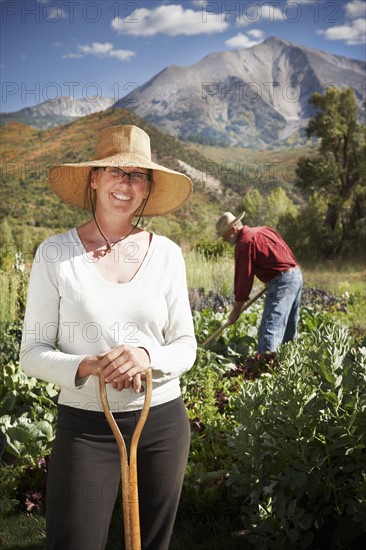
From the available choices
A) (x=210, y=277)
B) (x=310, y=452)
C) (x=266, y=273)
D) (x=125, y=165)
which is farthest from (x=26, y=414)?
(x=210, y=277)

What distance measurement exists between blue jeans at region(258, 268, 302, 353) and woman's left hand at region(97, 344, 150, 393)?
11.4 ft

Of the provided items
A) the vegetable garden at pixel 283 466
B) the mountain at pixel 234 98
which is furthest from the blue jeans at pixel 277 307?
the mountain at pixel 234 98

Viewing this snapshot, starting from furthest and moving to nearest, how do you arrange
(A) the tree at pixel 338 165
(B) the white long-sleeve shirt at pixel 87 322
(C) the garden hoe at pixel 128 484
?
(A) the tree at pixel 338 165 → (B) the white long-sleeve shirt at pixel 87 322 → (C) the garden hoe at pixel 128 484

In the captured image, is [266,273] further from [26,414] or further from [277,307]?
[26,414]

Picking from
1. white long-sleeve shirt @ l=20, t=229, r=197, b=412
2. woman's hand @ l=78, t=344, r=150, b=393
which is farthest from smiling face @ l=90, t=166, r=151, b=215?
woman's hand @ l=78, t=344, r=150, b=393

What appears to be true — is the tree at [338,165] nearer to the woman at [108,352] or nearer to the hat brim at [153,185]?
the hat brim at [153,185]

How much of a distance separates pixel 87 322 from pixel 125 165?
53cm

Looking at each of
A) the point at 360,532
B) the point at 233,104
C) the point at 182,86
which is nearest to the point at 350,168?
the point at 360,532

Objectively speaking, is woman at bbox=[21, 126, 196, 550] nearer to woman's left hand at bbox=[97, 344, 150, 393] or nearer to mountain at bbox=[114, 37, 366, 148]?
woman's left hand at bbox=[97, 344, 150, 393]

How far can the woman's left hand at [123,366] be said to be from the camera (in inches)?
62.7

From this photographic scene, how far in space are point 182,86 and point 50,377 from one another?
163m

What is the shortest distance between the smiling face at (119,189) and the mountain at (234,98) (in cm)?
12806

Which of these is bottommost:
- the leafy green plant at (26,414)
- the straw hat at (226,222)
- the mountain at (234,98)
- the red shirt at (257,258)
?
the leafy green plant at (26,414)

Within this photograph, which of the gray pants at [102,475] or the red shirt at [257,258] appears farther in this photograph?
the red shirt at [257,258]
